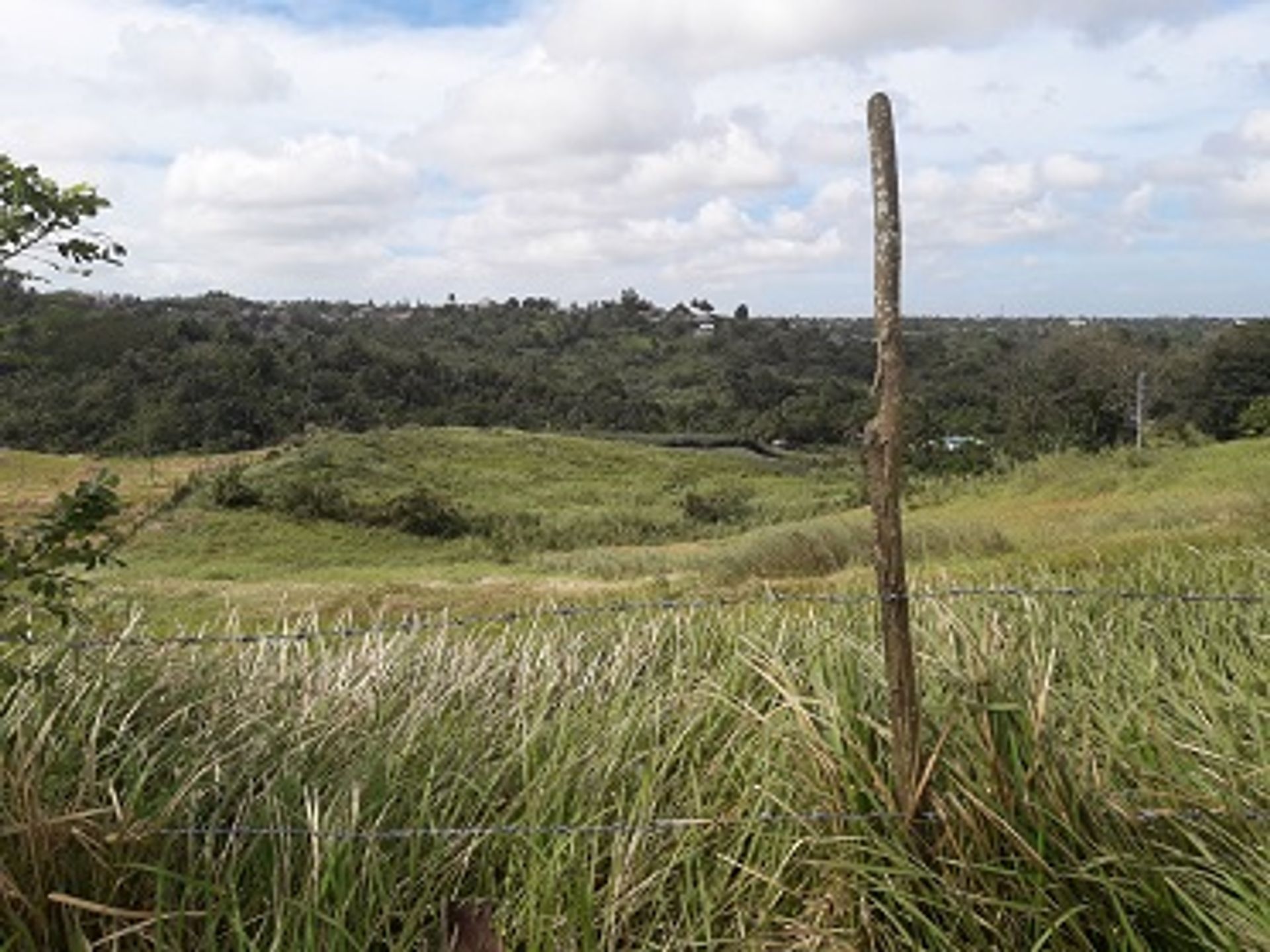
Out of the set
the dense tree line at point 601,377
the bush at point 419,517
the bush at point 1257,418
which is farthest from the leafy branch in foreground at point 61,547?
the bush at point 1257,418

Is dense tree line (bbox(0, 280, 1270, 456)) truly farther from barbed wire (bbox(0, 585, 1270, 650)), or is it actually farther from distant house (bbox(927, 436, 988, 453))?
barbed wire (bbox(0, 585, 1270, 650))

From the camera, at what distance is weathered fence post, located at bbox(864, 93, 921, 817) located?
10.7 ft

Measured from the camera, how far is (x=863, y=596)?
16.5ft

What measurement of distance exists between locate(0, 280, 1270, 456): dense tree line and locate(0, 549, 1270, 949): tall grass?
1098 inches

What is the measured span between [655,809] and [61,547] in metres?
1.65

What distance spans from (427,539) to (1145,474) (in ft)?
73.1

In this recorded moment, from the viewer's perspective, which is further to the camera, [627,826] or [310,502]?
[310,502]

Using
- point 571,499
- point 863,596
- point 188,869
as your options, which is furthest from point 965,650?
point 571,499

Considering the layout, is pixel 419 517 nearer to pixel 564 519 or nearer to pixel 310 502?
pixel 310 502

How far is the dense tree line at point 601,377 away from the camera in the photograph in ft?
173

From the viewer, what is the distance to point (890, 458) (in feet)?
10.7

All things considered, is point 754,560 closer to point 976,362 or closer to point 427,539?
point 427,539

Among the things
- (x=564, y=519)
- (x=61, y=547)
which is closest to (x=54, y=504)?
(x=61, y=547)

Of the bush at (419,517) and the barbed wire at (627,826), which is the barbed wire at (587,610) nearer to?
the barbed wire at (627,826)
